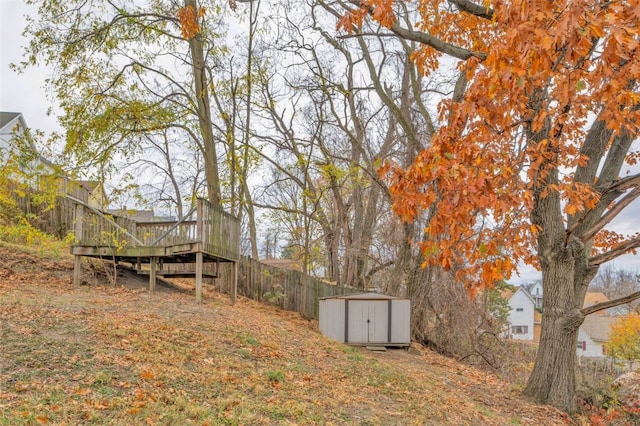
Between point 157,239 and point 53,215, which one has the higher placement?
point 53,215

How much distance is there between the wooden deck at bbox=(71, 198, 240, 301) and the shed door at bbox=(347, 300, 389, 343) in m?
2.77

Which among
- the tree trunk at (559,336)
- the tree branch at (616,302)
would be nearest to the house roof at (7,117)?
the tree trunk at (559,336)

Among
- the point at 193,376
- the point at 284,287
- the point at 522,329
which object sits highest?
the point at 284,287

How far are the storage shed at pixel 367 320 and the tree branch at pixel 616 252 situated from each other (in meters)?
3.70

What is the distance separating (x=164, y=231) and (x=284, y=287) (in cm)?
380

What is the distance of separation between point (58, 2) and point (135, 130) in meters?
3.17

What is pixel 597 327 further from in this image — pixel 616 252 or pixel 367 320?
pixel 616 252

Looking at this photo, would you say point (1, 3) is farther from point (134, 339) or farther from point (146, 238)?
point (134, 339)

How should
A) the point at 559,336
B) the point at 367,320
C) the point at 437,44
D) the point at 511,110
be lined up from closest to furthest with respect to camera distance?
1. the point at 511,110
2. the point at 437,44
3. the point at 559,336
4. the point at 367,320

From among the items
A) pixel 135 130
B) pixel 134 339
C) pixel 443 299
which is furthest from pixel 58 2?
pixel 443 299

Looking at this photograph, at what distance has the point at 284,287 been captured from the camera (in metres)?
12.8

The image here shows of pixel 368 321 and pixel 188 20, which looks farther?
pixel 188 20

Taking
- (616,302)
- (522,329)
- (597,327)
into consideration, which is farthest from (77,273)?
(522,329)

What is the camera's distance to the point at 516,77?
4113 millimetres
